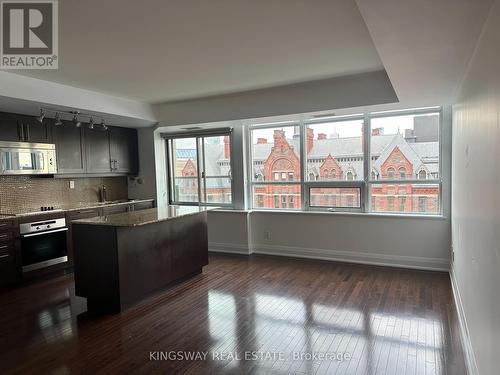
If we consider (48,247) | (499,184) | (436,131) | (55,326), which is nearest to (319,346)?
(499,184)

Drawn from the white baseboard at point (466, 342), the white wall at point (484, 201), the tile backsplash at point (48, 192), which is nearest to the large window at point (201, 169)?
the tile backsplash at point (48, 192)

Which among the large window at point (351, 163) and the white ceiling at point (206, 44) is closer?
the white ceiling at point (206, 44)

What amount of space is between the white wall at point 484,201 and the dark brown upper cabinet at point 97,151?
5.16 m

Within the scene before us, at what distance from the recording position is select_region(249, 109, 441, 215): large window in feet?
15.3

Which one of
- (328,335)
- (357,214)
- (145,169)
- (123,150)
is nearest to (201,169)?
(145,169)

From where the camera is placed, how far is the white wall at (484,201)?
1.52 m

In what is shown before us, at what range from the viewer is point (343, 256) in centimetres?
509

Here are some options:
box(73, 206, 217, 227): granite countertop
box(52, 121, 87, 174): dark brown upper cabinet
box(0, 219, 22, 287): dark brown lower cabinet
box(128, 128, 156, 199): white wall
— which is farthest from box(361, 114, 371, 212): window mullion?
box(0, 219, 22, 287): dark brown lower cabinet

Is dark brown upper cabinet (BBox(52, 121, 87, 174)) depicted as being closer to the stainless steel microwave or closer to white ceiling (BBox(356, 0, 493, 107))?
the stainless steel microwave

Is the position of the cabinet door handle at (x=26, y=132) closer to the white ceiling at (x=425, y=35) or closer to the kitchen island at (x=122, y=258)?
the kitchen island at (x=122, y=258)

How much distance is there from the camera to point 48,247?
15.0 ft

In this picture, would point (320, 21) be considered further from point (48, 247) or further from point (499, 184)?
point (48, 247)

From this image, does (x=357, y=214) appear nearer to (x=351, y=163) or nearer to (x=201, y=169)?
(x=351, y=163)

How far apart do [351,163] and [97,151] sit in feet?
13.5
